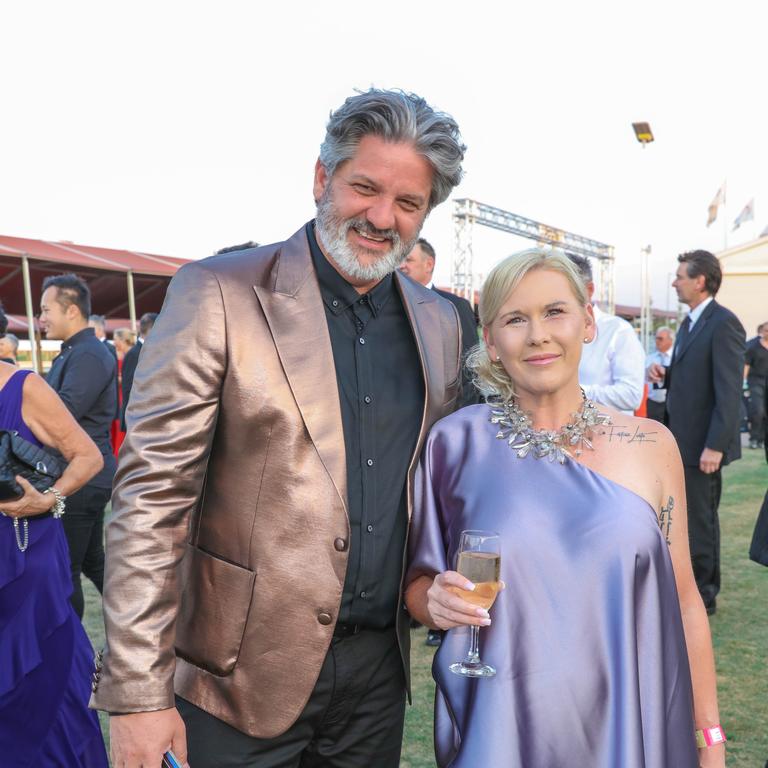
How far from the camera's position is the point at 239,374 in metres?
1.83

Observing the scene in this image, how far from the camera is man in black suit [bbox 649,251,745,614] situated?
536cm

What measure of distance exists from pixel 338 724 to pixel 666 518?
39.1 inches

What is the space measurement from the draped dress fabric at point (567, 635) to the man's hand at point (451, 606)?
152mm

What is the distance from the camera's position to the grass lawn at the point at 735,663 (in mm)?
3820

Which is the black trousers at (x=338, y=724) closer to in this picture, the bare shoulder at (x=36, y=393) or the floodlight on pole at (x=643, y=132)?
the bare shoulder at (x=36, y=393)

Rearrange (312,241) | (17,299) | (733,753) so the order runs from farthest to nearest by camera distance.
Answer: (17,299)
(733,753)
(312,241)

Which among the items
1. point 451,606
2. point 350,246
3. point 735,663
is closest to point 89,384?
point 350,246

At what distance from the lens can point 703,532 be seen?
5543 mm

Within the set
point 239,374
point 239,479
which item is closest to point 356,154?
point 239,374

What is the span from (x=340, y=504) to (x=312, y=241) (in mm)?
731

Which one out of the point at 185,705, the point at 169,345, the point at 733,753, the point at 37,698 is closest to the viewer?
the point at 169,345

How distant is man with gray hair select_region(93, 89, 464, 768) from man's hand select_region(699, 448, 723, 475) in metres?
3.83

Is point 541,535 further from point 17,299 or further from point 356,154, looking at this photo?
point 17,299

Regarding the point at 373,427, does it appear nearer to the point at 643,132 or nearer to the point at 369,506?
the point at 369,506
